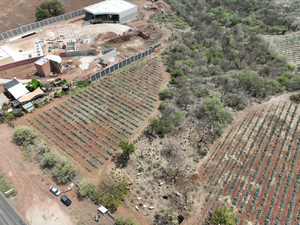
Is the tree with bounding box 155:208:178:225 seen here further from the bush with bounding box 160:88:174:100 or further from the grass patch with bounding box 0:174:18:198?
the bush with bounding box 160:88:174:100

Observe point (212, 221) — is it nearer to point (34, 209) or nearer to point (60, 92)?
point (34, 209)

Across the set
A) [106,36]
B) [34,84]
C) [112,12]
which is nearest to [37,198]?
[34,84]

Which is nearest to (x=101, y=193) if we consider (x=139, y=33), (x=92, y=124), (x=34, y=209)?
(x=34, y=209)

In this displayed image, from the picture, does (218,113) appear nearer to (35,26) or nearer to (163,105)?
(163,105)

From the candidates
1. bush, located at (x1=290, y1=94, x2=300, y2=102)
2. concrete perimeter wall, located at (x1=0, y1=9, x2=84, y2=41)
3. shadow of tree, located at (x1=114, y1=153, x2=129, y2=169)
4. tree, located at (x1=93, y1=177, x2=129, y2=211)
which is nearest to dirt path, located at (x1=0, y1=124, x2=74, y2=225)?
tree, located at (x1=93, y1=177, x2=129, y2=211)

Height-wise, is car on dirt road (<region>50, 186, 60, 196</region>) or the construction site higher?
the construction site
